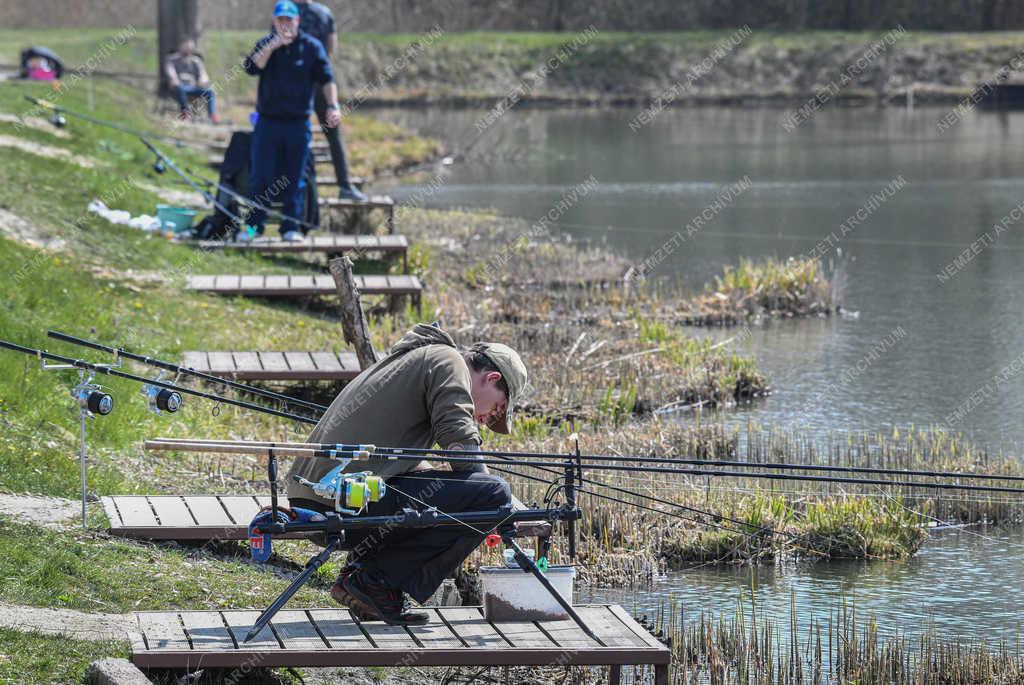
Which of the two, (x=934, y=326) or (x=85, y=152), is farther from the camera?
(x=85, y=152)

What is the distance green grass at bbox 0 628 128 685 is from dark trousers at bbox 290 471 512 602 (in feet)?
2.99

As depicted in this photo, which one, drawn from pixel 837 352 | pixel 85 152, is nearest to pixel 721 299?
pixel 837 352

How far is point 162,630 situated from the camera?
6078 millimetres

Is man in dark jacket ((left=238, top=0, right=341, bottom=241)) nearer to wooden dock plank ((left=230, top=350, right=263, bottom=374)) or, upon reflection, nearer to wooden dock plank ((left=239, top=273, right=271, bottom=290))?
wooden dock plank ((left=239, top=273, right=271, bottom=290))

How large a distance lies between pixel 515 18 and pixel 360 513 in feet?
219

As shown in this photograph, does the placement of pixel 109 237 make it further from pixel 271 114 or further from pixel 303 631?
pixel 303 631

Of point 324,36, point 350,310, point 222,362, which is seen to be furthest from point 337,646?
point 324,36

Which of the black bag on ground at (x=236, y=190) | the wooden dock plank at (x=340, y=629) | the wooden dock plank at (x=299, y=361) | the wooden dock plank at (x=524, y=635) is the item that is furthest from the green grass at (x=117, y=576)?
the black bag on ground at (x=236, y=190)

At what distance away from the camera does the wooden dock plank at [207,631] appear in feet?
19.2

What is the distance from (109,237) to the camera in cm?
1544

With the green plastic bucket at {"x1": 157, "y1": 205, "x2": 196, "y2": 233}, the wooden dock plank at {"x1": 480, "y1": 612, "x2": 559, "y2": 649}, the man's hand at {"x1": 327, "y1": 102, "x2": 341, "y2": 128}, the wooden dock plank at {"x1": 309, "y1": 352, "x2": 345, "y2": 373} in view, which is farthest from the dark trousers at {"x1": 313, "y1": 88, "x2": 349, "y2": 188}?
the wooden dock plank at {"x1": 480, "y1": 612, "x2": 559, "y2": 649}

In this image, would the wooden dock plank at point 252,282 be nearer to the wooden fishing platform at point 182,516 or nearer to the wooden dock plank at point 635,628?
the wooden fishing platform at point 182,516

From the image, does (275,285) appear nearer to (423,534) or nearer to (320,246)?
(320,246)

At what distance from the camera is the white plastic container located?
20.6 feet
